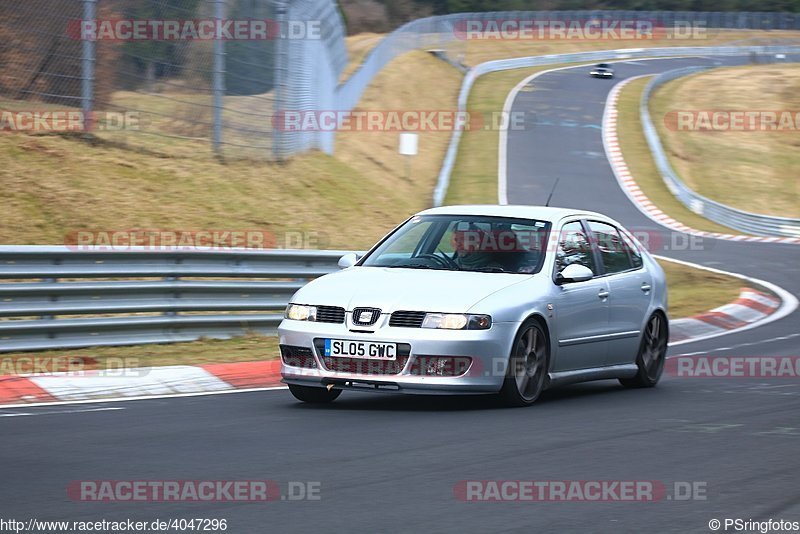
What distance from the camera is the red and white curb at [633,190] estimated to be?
33.5 metres

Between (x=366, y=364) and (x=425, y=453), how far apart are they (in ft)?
5.41

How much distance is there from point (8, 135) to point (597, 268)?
997cm

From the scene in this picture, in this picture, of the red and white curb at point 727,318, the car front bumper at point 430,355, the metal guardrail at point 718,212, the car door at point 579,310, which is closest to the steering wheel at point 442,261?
the car door at point 579,310

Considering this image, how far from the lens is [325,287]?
9.27 meters

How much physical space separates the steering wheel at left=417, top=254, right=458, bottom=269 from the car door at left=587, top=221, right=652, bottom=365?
1475 millimetres

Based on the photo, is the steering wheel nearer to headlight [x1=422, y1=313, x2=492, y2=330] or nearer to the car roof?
the car roof

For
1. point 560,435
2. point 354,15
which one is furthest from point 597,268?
point 354,15

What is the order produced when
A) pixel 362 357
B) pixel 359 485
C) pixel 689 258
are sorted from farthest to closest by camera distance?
pixel 689 258 → pixel 362 357 → pixel 359 485

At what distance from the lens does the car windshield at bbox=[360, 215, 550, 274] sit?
9.70 meters

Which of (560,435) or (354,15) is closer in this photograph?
(560,435)

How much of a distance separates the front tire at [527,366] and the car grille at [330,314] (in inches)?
47.8

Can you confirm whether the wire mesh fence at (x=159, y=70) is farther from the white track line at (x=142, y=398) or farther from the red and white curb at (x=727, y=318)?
the white track line at (x=142, y=398)

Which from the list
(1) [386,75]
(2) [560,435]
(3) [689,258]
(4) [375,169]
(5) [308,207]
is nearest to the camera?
(2) [560,435]

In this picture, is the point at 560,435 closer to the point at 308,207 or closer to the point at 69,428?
the point at 69,428
